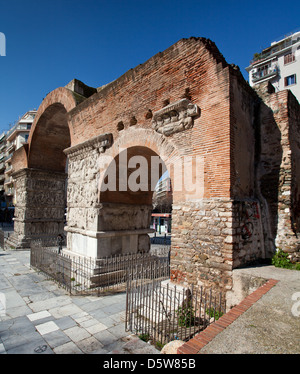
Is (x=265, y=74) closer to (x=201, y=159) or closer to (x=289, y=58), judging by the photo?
(x=289, y=58)

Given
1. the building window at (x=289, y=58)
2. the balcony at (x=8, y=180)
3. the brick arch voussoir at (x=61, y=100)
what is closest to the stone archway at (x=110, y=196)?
the brick arch voussoir at (x=61, y=100)

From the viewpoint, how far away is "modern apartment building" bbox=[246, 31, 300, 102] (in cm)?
2200

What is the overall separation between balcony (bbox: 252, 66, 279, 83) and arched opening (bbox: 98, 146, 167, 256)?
74.2 ft

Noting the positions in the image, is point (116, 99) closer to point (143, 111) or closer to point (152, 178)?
point (143, 111)

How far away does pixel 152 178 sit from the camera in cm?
759

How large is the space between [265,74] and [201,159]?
26162 millimetres

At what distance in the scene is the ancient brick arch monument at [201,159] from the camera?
13.2 ft

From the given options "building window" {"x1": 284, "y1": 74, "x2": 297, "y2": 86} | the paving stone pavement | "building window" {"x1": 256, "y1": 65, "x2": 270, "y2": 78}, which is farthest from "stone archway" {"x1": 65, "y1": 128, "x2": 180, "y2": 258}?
"building window" {"x1": 256, "y1": 65, "x2": 270, "y2": 78}

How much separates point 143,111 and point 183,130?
4.90ft

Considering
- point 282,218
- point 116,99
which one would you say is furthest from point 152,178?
point 282,218

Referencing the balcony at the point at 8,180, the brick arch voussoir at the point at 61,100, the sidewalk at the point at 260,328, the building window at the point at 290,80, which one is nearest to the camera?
the sidewalk at the point at 260,328

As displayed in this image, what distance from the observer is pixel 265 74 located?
24.7m

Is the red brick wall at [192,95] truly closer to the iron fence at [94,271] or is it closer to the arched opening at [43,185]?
the iron fence at [94,271]

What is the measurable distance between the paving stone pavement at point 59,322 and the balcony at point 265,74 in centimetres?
2616
